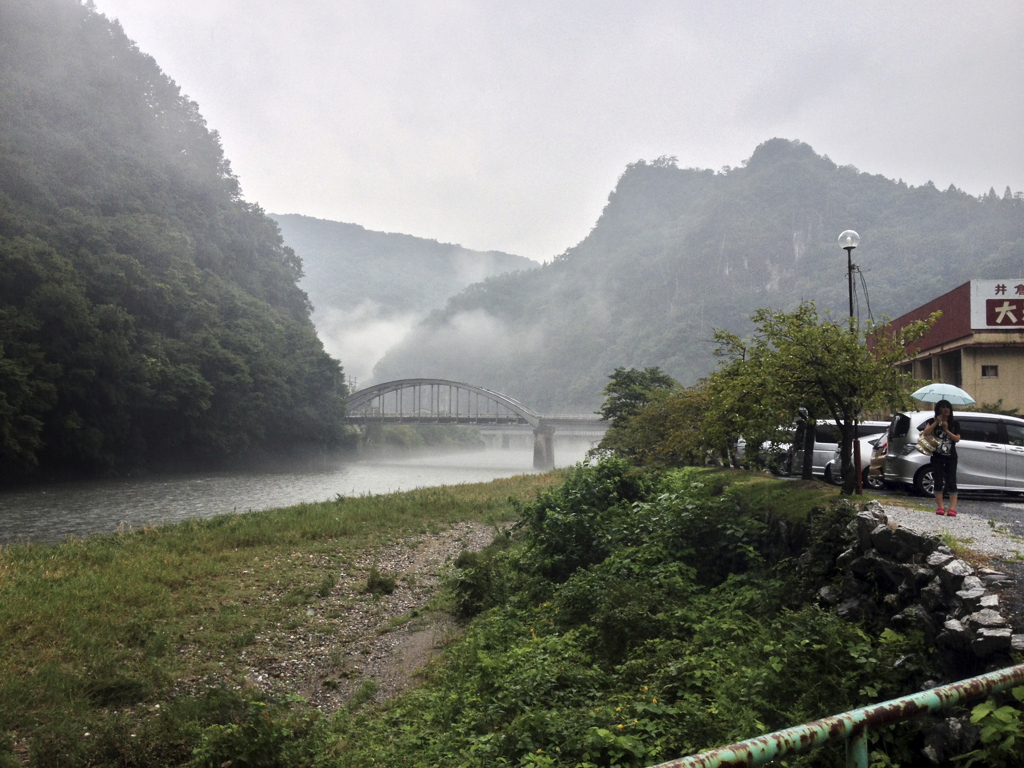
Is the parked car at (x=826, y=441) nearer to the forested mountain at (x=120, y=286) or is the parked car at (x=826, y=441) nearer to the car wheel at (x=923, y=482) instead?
the car wheel at (x=923, y=482)

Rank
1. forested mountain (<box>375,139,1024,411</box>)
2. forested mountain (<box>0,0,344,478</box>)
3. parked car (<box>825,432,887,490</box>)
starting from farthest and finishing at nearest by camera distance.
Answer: forested mountain (<box>375,139,1024,411</box>), forested mountain (<box>0,0,344,478</box>), parked car (<box>825,432,887,490</box>)

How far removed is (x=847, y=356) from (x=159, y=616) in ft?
37.3

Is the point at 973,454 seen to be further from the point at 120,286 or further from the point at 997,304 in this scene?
the point at 120,286

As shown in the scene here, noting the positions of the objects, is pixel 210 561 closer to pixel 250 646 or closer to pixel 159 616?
pixel 159 616

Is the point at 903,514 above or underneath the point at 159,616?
above

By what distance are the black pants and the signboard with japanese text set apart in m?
16.6

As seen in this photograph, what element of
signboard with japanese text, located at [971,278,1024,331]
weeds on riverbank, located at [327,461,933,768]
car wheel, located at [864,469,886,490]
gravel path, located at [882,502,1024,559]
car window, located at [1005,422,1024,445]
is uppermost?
signboard with japanese text, located at [971,278,1024,331]

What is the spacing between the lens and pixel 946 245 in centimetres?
9862

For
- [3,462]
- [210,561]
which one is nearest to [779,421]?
[210,561]

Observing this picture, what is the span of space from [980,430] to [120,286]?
1709 inches

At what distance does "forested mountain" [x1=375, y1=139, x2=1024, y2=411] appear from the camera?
97812 mm

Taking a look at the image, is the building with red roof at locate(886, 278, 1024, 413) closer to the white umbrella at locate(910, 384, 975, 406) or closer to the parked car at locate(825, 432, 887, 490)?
the parked car at locate(825, 432, 887, 490)

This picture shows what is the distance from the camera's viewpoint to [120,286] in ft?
132

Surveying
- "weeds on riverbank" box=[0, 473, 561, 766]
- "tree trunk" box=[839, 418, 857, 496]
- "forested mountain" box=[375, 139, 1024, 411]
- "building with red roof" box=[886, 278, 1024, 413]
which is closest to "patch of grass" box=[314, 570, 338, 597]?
"weeds on riverbank" box=[0, 473, 561, 766]
